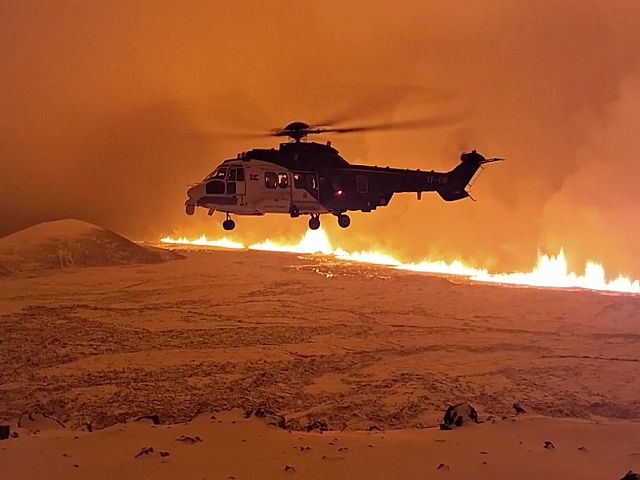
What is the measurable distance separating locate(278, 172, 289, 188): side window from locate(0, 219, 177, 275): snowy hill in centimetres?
1066

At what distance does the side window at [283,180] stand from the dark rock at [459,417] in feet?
20.0

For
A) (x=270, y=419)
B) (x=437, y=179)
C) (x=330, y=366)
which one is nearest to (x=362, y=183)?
(x=437, y=179)

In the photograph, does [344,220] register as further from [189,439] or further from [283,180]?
[189,439]

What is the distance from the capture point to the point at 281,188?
12047 mm

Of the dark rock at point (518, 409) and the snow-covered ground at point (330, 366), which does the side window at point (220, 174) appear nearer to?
the snow-covered ground at point (330, 366)

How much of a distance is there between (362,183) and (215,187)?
3.01m

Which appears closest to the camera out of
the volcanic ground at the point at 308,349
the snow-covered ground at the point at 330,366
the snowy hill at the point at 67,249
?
the snow-covered ground at the point at 330,366

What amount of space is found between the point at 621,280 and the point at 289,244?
→ 14.9 metres

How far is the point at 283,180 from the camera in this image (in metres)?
12.0

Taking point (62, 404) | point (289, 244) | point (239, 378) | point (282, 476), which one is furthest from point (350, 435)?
point (289, 244)

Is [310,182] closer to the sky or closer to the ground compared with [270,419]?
closer to the sky

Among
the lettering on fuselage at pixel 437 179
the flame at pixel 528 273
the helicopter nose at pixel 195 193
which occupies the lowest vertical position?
the flame at pixel 528 273

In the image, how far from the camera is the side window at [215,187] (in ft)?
40.0

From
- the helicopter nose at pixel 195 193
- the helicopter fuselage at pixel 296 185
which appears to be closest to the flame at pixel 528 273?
the helicopter fuselage at pixel 296 185
